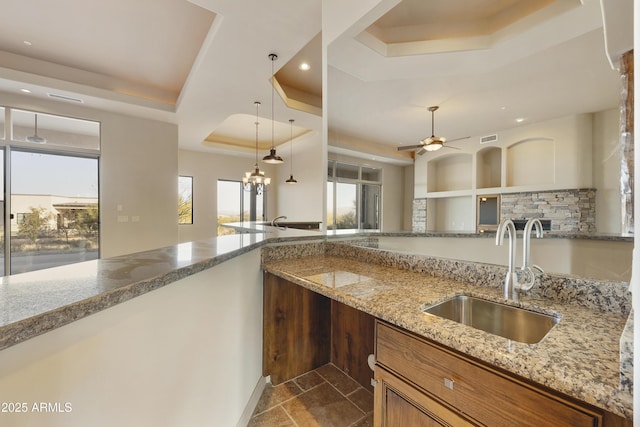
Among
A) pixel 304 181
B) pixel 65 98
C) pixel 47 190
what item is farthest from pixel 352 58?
pixel 304 181

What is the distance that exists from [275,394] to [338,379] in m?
0.47

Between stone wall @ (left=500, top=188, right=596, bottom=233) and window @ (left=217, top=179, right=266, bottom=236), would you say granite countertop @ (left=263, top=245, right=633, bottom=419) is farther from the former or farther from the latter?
window @ (left=217, top=179, right=266, bottom=236)

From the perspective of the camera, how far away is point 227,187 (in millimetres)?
8117

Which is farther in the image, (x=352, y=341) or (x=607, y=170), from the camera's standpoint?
(x=352, y=341)

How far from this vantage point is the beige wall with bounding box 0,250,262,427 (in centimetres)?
56

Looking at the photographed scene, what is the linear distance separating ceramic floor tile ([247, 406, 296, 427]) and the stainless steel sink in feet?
3.74

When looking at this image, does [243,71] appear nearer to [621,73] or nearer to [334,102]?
[334,102]

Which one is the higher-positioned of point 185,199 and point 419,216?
point 185,199

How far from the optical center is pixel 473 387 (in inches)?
31.1

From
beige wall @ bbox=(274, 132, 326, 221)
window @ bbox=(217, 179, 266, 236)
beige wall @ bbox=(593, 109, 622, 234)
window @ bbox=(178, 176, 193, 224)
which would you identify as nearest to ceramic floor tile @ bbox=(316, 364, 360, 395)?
beige wall @ bbox=(593, 109, 622, 234)

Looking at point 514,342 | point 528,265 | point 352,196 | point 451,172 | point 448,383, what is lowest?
point 448,383

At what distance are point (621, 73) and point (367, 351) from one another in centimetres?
193

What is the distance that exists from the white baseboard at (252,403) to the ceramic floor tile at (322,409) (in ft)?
0.60

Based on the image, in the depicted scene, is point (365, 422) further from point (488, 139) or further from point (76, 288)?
point (488, 139)
